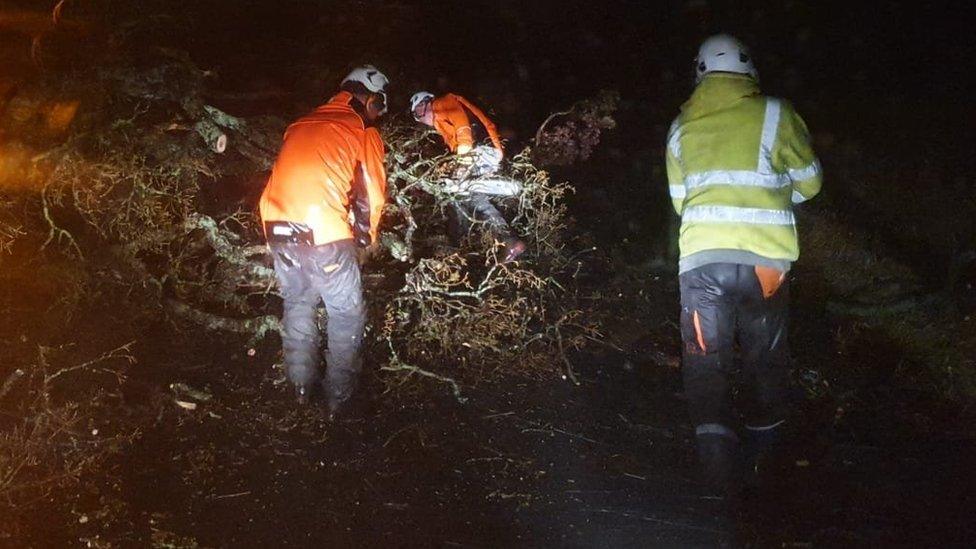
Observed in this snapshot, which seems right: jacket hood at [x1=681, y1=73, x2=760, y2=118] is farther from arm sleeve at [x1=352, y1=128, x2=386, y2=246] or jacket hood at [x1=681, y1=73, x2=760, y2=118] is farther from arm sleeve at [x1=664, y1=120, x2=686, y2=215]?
arm sleeve at [x1=352, y1=128, x2=386, y2=246]

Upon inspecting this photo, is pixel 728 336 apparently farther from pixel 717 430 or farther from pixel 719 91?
pixel 719 91

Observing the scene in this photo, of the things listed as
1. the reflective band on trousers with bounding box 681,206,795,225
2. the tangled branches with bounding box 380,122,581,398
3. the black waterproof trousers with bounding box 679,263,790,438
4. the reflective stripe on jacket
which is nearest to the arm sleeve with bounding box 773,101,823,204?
the reflective stripe on jacket

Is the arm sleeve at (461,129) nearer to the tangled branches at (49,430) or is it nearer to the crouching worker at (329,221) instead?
the crouching worker at (329,221)

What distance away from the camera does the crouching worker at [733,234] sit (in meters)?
3.60

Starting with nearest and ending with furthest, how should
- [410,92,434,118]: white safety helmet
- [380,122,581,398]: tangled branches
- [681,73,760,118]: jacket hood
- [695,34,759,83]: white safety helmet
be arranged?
1. [681,73,760,118]: jacket hood
2. [695,34,759,83]: white safety helmet
3. [380,122,581,398]: tangled branches
4. [410,92,434,118]: white safety helmet

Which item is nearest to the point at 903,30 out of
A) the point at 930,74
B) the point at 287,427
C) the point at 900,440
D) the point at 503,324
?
the point at 930,74

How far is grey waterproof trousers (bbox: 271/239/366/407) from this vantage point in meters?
Answer: 4.20

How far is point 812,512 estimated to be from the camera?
3.66 metres

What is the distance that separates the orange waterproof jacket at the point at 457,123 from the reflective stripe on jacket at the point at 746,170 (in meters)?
1.93

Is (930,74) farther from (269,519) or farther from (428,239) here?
(269,519)

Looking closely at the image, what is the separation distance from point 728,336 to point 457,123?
8.20 feet

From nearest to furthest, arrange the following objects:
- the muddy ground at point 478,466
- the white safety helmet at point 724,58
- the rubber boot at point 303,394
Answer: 1. the muddy ground at point 478,466
2. the white safety helmet at point 724,58
3. the rubber boot at point 303,394

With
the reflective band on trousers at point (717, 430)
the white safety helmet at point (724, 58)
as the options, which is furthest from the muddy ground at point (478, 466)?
the white safety helmet at point (724, 58)

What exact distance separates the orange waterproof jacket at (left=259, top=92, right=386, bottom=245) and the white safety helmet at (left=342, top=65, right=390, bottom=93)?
0.27 metres
